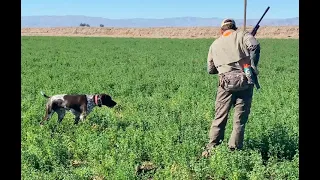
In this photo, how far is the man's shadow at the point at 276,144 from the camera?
255 inches

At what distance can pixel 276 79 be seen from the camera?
15.4 meters

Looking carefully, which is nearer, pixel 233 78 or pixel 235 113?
pixel 233 78

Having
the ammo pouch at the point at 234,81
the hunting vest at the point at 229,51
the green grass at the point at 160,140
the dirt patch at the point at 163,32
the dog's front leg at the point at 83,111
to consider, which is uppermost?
the dirt patch at the point at 163,32

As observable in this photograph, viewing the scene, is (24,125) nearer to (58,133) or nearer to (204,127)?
(58,133)

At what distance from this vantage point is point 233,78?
20.4 ft

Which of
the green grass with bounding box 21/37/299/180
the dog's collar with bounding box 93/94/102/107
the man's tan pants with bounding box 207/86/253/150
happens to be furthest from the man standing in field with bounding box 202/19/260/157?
the dog's collar with bounding box 93/94/102/107

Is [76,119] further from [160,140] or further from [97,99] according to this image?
[160,140]

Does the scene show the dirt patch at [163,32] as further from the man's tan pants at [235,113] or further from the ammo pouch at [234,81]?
the ammo pouch at [234,81]

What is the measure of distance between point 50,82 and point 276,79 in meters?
7.27

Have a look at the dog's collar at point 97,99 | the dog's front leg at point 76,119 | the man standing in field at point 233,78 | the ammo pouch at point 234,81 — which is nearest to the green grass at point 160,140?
the dog's front leg at point 76,119

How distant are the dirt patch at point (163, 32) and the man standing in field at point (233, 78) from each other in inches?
2356

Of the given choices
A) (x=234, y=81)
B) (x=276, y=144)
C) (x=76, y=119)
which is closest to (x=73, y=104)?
(x=76, y=119)

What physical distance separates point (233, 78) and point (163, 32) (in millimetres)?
71463
